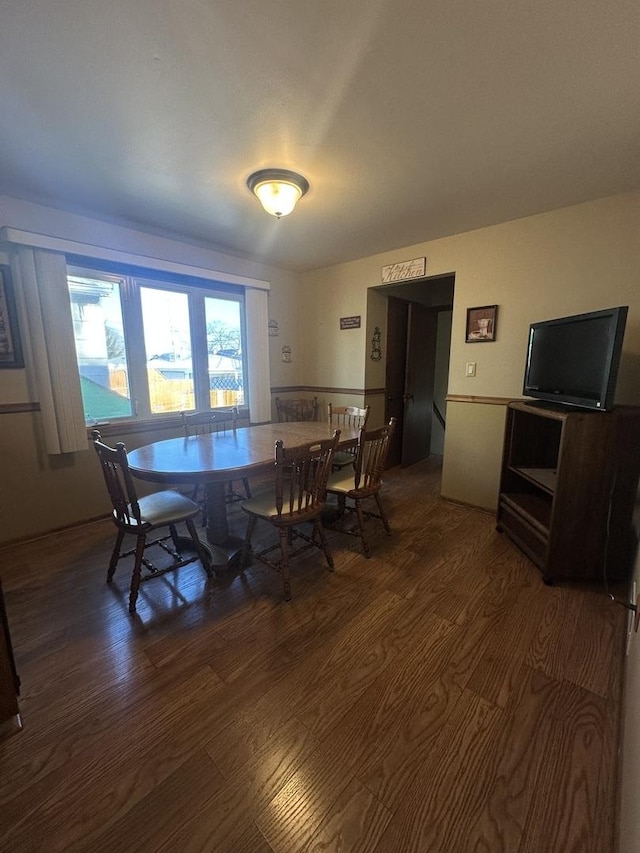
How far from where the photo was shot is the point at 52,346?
2.43m

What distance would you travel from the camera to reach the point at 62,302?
243cm

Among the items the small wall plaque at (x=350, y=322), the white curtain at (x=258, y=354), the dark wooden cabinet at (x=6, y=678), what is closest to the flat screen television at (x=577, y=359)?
the small wall plaque at (x=350, y=322)

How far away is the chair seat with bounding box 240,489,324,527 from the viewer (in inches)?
74.1

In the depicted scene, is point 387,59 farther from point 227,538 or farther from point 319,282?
point 319,282

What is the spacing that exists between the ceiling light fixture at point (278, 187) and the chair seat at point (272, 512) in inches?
70.5

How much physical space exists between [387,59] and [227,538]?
8.20 ft

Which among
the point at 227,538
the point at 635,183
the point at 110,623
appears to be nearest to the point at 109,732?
the point at 110,623

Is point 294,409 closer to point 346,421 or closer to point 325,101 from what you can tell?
point 346,421

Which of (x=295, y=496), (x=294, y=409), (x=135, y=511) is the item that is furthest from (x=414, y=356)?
(x=135, y=511)

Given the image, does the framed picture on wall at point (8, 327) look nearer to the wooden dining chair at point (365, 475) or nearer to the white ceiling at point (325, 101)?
the white ceiling at point (325, 101)

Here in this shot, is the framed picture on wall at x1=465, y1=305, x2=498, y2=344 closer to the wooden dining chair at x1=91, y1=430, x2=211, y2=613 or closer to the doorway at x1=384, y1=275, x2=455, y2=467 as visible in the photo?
the doorway at x1=384, y1=275, x2=455, y2=467

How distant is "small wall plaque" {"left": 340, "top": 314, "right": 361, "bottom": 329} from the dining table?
4.90 feet

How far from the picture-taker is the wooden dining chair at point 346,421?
2.91 metres

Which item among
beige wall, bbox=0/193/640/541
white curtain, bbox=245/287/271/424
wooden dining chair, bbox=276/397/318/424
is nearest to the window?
white curtain, bbox=245/287/271/424
